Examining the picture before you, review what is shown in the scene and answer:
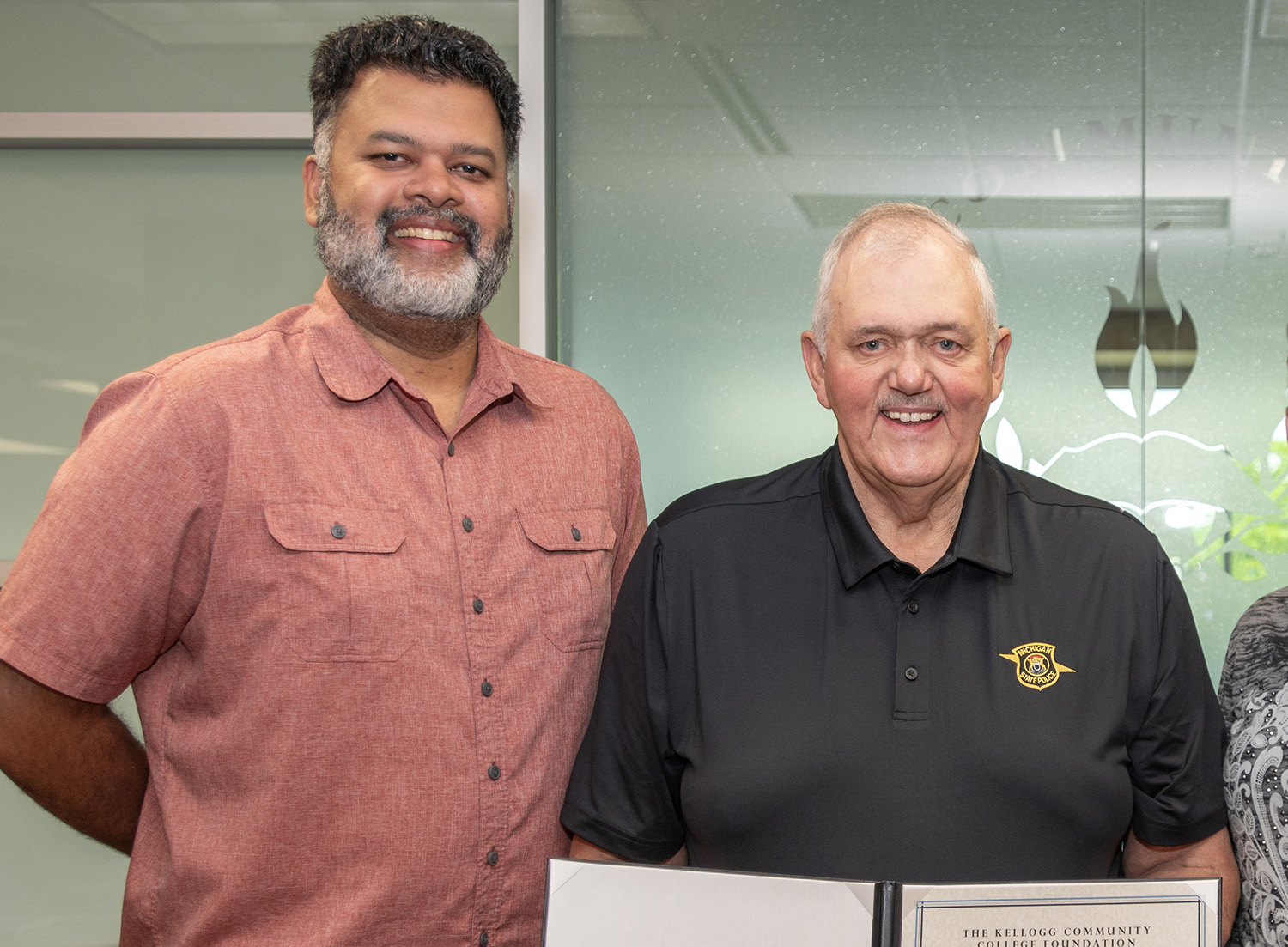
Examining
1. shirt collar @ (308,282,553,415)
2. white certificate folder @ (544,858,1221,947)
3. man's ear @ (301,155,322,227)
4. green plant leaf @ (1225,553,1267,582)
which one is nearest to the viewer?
white certificate folder @ (544,858,1221,947)

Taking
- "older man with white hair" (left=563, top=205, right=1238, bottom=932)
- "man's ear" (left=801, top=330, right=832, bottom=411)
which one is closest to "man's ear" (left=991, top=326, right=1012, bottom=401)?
"older man with white hair" (left=563, top=205, right=1238, bottom=932)

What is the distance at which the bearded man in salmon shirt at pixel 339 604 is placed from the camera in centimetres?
154

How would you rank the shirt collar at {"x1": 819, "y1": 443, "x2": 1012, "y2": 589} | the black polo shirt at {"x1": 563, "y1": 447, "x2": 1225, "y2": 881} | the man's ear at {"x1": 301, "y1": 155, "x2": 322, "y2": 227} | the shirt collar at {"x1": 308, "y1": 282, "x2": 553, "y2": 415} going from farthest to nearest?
the man's ear at {"x1": 301, "y1": 155, "x2": 322, "y2": 227} → the shirt collar at {"x1": 308, "y1": 282, "x2": 553, "y2": 415} → the shirt collar at {"x1": 819, "y1": 443, "x2": 1012, "y2": 589} → the black polo shirt at {"x1": 563, "y1": 447, "x2": 1225, "y2": 881}

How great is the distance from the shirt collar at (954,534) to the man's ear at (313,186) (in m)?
0.91

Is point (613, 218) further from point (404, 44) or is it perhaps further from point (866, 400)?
point (866, 400)

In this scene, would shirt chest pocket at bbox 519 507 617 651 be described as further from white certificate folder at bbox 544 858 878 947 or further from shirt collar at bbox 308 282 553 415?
white certificate folder at bbox 544 858 878 947

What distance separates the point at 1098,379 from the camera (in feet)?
9.25

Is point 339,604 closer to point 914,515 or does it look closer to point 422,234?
point 422,234

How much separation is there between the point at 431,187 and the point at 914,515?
87 cm

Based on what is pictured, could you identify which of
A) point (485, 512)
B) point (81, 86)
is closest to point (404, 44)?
point (485, 512)

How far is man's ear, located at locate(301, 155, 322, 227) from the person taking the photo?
1808 millimetres

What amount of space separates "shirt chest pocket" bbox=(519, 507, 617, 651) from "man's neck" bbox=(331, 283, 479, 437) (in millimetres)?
215

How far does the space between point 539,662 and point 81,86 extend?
2.32 meters

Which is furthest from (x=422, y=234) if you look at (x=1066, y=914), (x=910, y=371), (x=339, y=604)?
(x=1066, y=914)
